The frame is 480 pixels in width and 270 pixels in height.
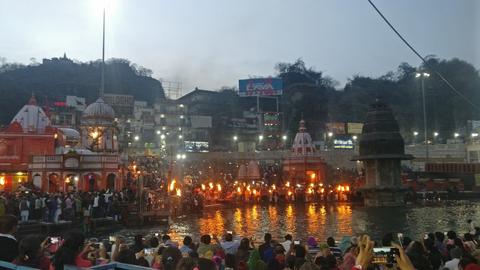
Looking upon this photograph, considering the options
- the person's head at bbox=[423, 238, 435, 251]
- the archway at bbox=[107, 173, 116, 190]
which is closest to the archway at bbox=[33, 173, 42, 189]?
the archway at bbox=[107, 173, 116, 190]

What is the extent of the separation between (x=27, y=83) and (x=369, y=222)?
101030mm

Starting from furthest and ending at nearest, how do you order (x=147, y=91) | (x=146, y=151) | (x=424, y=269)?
1. (x=147, y=91)
2. (x=146, y=151)
3. (x=424, y=269)

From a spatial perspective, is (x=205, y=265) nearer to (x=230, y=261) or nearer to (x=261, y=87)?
(x=230, y=261)

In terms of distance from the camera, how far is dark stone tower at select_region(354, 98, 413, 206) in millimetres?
39000

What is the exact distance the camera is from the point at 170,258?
8555mm

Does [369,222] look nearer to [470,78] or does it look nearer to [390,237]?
[390,237]

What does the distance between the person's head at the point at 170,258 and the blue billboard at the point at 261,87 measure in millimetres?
89039

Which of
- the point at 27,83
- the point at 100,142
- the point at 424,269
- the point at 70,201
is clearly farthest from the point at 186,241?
the point at 27,83

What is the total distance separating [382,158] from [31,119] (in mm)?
36518

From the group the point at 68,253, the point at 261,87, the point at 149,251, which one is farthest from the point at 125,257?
the point at 261,87

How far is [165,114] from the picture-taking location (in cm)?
11031

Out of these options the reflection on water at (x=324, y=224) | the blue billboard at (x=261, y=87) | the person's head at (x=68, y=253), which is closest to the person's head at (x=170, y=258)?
the person's head at (x=68, y=253)

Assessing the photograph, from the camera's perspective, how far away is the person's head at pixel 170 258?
27.3ft

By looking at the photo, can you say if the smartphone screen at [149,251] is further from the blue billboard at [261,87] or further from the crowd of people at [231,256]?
the blue billboard at [261,87]
